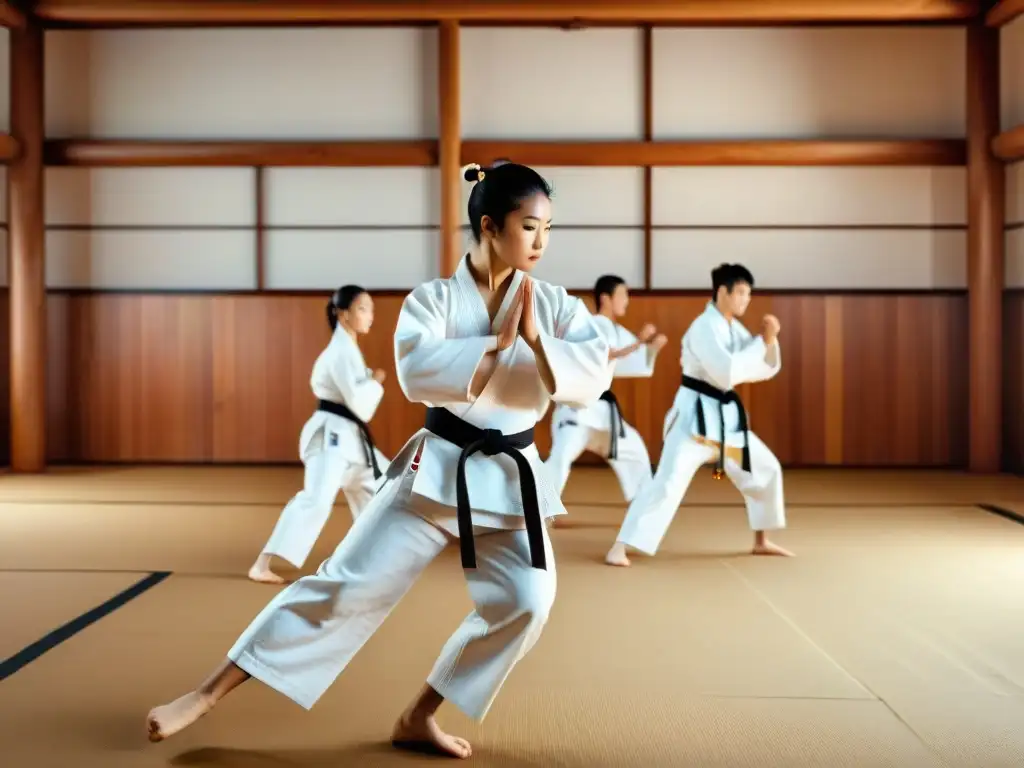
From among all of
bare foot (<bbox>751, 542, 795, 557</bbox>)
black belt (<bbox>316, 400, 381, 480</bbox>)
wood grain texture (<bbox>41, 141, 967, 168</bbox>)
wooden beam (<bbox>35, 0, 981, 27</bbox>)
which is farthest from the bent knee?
wooden beam (<bbox>35, 0, 981, 27</bbox>)

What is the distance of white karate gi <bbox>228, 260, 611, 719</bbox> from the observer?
6.85 ft

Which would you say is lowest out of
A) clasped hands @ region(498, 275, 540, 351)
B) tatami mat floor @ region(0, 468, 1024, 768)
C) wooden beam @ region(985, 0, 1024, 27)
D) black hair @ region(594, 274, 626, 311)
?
tatami mat floor @ region(0, 468, 1024, 768)

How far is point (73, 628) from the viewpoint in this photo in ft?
10.4

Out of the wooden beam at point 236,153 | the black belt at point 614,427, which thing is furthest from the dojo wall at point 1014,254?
the wooden beam at point 236,153

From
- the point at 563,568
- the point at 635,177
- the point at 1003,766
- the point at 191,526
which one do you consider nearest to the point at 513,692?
the point at 1003,766

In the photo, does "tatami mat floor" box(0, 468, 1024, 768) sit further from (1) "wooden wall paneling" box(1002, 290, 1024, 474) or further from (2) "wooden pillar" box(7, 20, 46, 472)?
(2) "wooden pillar" box(7, 20, 46, 472)

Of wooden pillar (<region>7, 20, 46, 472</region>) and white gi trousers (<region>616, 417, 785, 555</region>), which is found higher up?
wooden pillar (<region>7, 20, 46, 472</region>)

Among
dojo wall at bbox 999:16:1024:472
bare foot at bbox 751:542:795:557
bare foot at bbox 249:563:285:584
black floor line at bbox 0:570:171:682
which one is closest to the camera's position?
black floor line at bbox 0:570:171:682

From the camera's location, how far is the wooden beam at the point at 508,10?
285 inches

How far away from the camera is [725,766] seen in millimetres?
2082

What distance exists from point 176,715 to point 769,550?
2.94 meters

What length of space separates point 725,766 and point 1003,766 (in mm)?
563

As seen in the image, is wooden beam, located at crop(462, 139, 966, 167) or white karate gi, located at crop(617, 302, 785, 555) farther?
wooden beam, located at crop(462, 139, 966, 167)

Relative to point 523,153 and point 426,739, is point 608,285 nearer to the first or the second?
point 523,153
